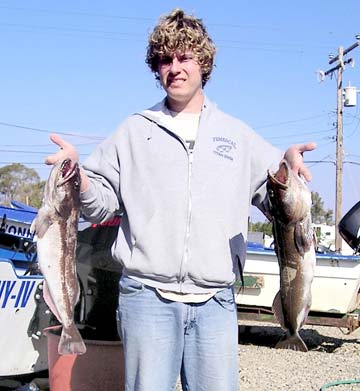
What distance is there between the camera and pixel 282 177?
3146 millimetres

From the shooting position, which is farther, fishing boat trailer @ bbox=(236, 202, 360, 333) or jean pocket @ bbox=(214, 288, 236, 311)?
fishing boat trailer @ bbox=(236, 202, 360, 333)

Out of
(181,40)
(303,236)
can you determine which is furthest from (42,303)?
(181,40)

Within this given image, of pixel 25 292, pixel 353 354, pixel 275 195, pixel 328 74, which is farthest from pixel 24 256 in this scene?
pixel 328 74

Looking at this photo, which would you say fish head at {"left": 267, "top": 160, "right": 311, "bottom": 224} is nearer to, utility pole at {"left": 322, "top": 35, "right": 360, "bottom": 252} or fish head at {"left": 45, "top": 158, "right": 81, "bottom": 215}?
fish head at {"left": 45, "top": 158, "right": 81, "bottom": 215}

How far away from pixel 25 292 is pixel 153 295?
2.14 meters

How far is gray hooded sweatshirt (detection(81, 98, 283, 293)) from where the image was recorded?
3047 millimetres

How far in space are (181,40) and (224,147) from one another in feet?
1.76

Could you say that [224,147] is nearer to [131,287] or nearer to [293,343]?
[131,287]

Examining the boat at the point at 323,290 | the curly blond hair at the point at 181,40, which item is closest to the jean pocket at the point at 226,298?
the curly blond hair at the point at 181,40

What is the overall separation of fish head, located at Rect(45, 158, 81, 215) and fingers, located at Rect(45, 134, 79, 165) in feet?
0.14

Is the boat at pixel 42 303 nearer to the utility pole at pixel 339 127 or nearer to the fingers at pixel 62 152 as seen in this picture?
the fingers at pixel 62 152

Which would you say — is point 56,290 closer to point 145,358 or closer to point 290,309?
point 145,358

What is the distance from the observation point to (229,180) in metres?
3.19

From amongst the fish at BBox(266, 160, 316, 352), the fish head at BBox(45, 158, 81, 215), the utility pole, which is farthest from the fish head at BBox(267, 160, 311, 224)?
the utility pole
